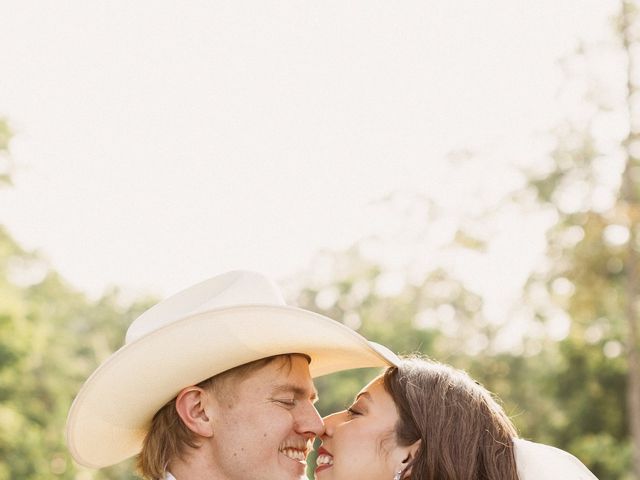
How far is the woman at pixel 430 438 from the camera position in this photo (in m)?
3.85

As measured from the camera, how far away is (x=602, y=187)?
2139 cm

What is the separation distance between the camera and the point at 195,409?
3.99 metres

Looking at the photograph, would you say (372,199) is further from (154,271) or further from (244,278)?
(244,278)

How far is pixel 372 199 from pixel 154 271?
11935 mm

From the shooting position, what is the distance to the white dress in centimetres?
386

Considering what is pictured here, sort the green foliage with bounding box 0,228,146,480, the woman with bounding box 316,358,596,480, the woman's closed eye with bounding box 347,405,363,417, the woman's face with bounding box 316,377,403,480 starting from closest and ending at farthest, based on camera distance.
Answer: the woman with bounding box 316,358,596,480
the woman's face with bounding box 316,377,403,480
the woman's closed eye with bounding box 347,405,363,417
the green foliage with bounding box 0,228,146,480

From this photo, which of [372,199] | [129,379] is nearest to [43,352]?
[372,199]

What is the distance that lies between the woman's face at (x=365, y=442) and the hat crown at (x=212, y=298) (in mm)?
547

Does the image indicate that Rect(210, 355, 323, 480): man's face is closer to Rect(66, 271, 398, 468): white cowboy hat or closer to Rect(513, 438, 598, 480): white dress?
Rect(66, 271, 398, 468): white cowboy hat

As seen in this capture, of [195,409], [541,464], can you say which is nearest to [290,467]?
[195,409]

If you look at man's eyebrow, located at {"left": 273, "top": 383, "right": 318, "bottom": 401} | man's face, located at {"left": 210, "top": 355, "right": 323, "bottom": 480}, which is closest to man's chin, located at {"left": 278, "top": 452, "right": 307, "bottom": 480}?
man's face, located at {"left": 210, "top": 355, "right": 323, "bottom": 480}

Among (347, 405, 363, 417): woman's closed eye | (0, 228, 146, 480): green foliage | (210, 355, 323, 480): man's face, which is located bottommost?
(0, 228, 146, 480): green foliage

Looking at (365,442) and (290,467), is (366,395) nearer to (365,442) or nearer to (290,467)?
(365,442)

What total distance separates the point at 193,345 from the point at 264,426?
42cm
